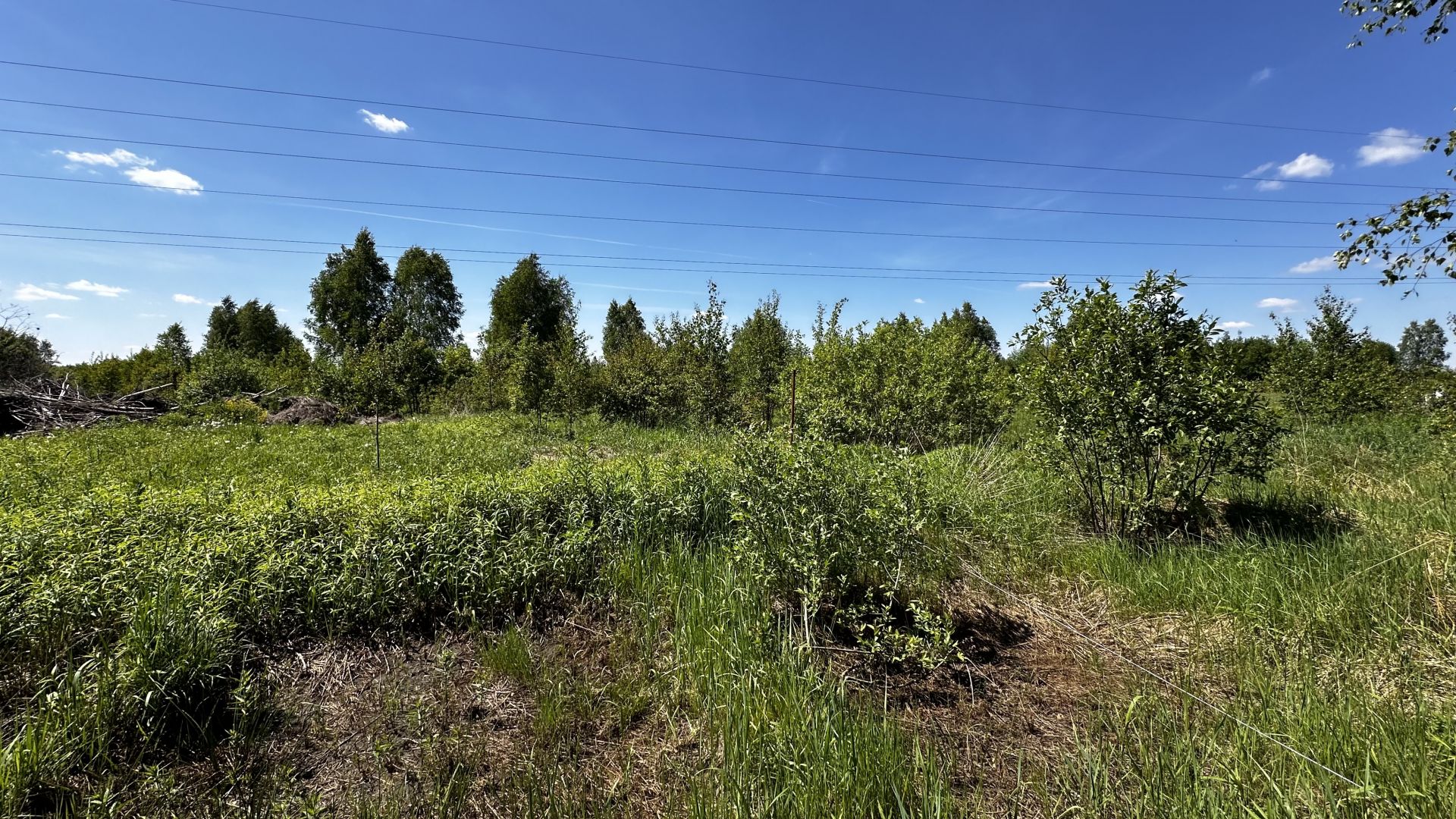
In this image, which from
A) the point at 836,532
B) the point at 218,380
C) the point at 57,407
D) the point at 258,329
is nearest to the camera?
the point at 836,532

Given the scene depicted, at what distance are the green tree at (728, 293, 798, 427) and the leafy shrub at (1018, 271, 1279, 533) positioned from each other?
10.2 m

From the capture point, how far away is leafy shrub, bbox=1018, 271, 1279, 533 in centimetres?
490

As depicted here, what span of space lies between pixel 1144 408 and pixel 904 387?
5.44 m

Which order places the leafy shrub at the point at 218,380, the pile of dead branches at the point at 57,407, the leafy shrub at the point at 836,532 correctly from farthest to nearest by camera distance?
the leafy shrub at the point at 218,380, the pile of dead branches at the point at 57,407, the leafy shrub at the point at 836,532

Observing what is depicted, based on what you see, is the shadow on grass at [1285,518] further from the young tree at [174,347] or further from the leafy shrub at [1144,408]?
the young tree at [174,347]

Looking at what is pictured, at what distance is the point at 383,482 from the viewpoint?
20.7ft

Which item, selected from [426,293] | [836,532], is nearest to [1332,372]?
[836,532]

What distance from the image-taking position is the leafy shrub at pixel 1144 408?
4.90 metres

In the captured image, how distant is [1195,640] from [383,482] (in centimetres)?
789

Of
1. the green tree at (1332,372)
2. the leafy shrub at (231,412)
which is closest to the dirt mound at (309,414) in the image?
the leafy shrub at (231,412)

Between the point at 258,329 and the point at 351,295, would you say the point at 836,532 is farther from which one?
the point at 258,329

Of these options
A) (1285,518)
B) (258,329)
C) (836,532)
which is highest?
(258,329)

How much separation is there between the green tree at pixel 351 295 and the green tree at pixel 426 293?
138 centimetres

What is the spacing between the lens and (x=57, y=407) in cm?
1390
